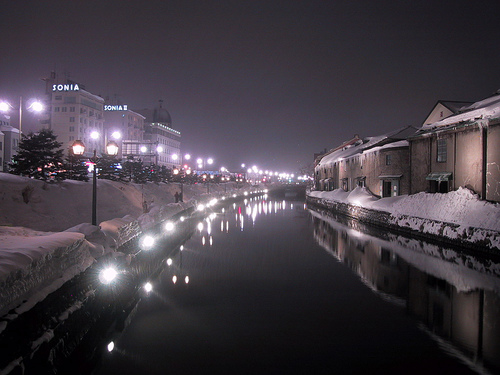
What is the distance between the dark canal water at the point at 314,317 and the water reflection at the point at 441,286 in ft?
0.10

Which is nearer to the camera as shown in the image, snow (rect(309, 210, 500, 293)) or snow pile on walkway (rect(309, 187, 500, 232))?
snow (rect(309, 210, 500, 293))

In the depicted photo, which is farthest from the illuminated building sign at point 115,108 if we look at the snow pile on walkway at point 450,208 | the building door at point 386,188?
the snow pile on walkway at point 450,208

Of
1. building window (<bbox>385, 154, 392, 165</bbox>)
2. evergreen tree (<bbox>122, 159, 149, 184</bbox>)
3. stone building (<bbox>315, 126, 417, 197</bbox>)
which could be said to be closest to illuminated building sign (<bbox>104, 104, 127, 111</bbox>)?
evergreen tree (<bbox>122, 159, 149, 184</bbox>)

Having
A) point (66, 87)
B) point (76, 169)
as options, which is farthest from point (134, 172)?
point (66, 87)

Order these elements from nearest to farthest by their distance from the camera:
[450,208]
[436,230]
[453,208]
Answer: [436,230], [453,208], [450,208]

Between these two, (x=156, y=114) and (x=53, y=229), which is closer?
(x=53, y=229)

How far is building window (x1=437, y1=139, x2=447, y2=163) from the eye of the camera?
26.4m

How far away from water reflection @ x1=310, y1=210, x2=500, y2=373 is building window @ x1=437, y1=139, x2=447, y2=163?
911cm

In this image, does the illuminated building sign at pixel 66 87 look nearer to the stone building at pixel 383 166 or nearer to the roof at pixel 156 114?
the roof at pixel 156 114

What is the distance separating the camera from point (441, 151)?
26766 millimetres

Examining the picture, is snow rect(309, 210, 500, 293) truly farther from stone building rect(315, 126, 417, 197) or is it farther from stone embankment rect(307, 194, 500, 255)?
stone building rect(315, 126, 417, 197)

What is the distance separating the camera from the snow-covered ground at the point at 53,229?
5.95m

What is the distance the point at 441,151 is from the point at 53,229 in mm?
25195

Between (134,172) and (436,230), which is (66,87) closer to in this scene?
(134,172)
